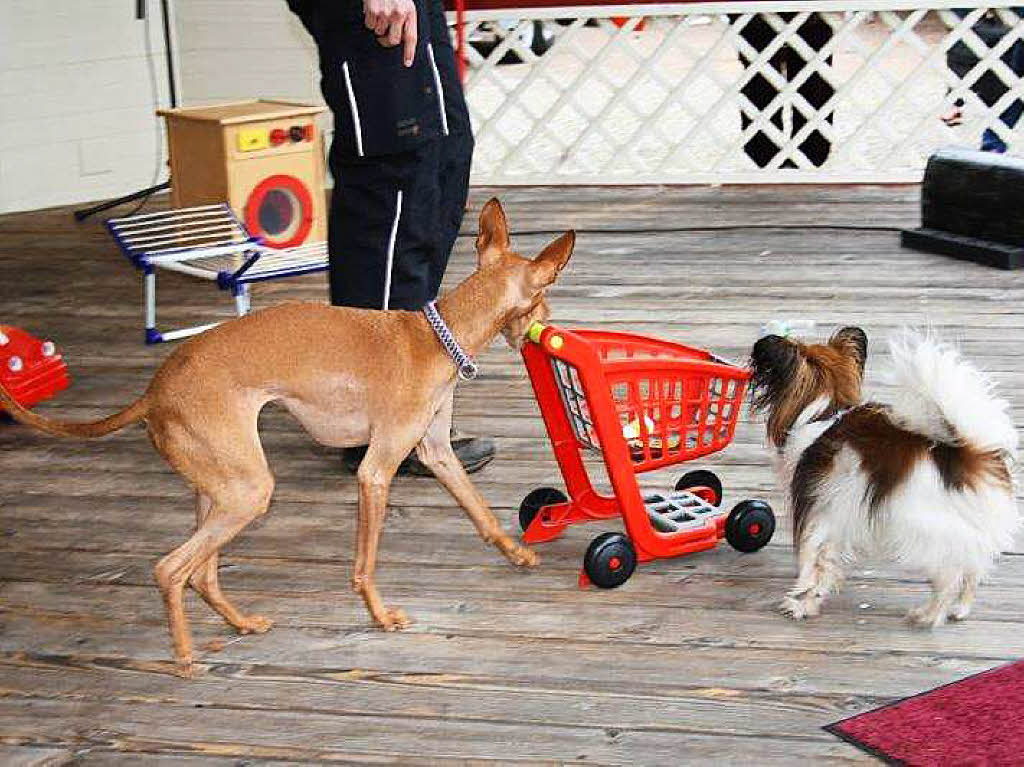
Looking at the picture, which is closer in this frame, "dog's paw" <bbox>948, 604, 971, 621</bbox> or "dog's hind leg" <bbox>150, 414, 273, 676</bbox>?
"dog's hind leg" <bbox>150, 414, 273, 676</bbox>

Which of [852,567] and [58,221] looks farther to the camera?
[58,221]

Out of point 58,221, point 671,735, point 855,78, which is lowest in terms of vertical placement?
point 671,735

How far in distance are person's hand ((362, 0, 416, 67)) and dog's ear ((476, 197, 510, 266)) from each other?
55cm

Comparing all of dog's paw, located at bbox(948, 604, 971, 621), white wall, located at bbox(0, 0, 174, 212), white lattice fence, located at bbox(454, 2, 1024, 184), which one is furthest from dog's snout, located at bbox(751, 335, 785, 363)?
white wall, located at bbox(0, 0, 174, 212)

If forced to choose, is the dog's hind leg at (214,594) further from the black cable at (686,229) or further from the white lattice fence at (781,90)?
the white lattice fence at (781,90)

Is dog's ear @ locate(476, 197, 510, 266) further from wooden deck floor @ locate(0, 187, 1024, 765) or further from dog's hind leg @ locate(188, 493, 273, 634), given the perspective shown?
dog's hind leg @ locate(188, 493, 273, 634)

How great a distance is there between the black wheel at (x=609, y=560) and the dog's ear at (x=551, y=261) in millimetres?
488

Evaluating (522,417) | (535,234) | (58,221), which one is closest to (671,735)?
(522,417)

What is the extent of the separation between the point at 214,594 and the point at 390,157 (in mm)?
1060

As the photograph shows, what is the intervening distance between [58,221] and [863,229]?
332 cm

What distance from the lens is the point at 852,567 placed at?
2775mm

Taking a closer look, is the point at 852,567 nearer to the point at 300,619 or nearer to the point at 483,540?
the point at 483,540

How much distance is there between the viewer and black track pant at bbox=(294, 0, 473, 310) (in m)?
3.06

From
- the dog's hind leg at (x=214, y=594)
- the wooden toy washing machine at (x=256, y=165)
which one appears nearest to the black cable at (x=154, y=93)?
the wooden toy washing machine at (x=256, y=165)
